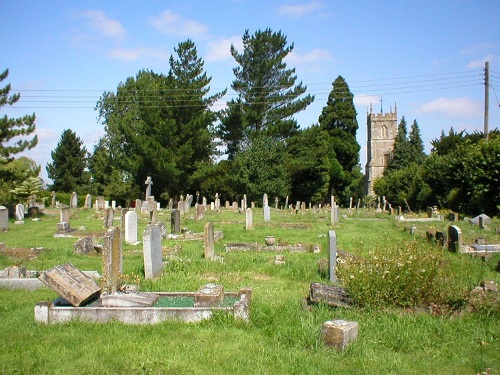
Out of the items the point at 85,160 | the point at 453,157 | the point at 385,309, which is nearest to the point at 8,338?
the point at 385,309

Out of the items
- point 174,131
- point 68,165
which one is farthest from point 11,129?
point 68,165

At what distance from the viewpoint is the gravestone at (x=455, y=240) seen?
14980mm

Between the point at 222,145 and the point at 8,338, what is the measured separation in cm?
4997

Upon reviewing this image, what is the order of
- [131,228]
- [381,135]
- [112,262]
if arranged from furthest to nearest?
1. [381,135]
2. [131,228]
3. [112,262]

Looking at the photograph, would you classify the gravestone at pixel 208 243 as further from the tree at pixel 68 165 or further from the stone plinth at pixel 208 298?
the tree at pixel 68 165

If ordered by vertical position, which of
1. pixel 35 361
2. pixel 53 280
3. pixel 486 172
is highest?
pixel 486 172

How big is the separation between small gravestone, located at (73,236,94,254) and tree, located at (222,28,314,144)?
127ft

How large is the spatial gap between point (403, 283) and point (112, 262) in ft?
15.4

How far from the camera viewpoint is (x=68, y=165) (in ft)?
221

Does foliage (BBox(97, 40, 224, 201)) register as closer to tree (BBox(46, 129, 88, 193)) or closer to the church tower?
tree (BBox(46, 129, 88, 193))

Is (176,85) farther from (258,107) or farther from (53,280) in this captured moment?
(53,280)

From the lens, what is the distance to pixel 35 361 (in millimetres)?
5934

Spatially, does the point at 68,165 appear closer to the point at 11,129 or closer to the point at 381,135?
the point at 11,129

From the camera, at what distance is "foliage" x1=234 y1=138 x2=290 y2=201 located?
47.3m
